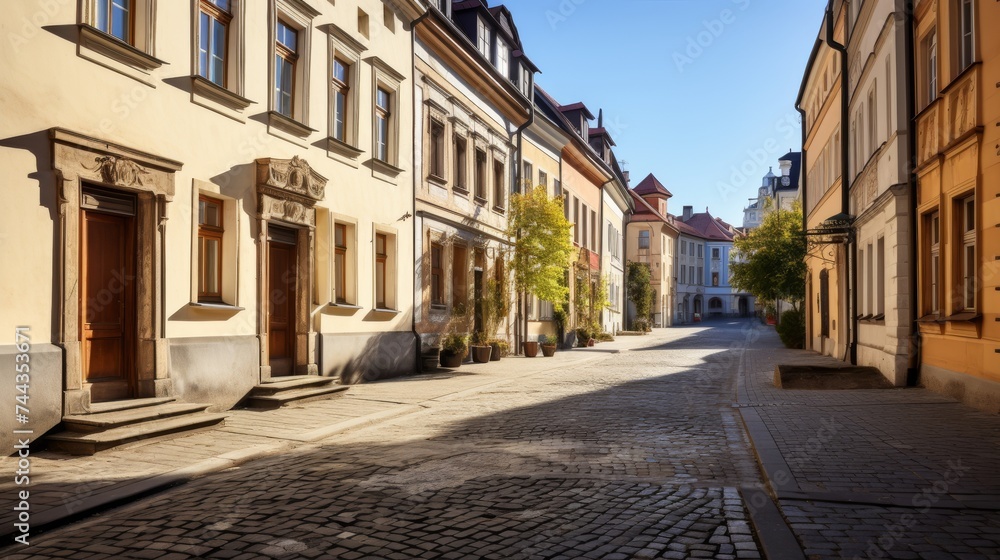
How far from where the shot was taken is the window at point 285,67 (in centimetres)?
1363

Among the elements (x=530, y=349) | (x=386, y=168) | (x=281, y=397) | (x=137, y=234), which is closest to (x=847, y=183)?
(x=530, y=349)

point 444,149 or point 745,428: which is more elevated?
point 444,149

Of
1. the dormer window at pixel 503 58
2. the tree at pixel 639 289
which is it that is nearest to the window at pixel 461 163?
the dormer window at pixel 503 58

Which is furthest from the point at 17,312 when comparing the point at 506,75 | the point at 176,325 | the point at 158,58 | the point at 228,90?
the point at 506,75

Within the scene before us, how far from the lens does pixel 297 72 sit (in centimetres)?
1424

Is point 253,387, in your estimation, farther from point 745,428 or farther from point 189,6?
point 745,428

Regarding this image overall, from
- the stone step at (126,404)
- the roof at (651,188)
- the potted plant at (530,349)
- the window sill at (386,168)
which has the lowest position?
the potted plant at (530,349)

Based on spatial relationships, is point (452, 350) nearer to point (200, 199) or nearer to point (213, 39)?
point (200, 199)

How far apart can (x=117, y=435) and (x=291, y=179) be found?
19.3 ft

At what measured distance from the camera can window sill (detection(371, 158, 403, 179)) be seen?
1689 centimetres

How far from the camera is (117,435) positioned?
8.55 meters

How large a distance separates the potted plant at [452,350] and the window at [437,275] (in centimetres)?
105

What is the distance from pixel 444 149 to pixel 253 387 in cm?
1035

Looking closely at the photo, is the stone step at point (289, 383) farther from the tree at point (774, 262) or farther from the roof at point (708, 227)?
the roof at point (708, 227)
